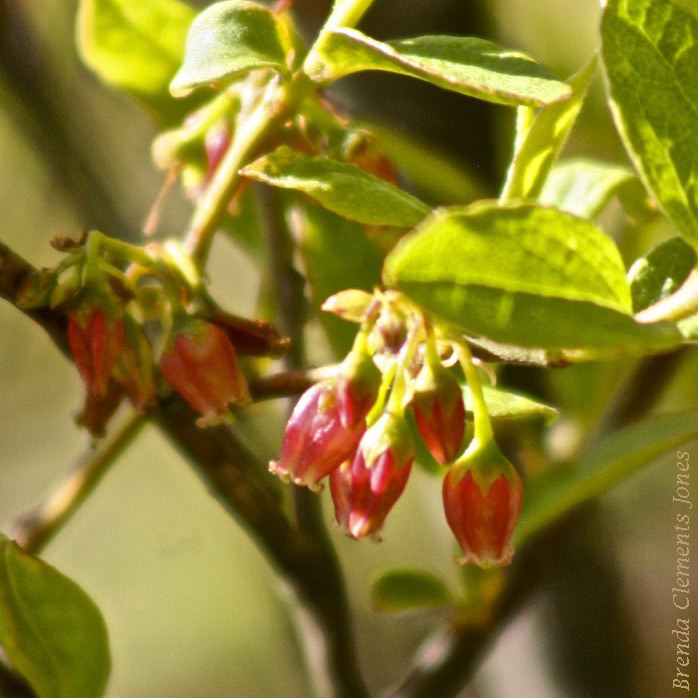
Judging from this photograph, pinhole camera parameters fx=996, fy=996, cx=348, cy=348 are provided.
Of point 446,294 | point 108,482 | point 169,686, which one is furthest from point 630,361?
point 169,686

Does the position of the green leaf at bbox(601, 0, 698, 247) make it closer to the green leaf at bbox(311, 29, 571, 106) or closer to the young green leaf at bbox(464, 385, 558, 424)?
the green leaf at bbox(311, 29, 571, 106)

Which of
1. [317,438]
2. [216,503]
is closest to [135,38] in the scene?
[317,438]

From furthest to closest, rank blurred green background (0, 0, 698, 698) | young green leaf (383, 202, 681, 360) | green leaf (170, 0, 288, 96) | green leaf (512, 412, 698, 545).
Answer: blurred green background (0, 0, 698, 698) < green leaf (512, 412, 698, 545) < green leaf (170, 0, 288, 96) < young green leaf (383, 202, 681, 360)

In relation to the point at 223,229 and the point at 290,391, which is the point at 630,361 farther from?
the point at 290,391

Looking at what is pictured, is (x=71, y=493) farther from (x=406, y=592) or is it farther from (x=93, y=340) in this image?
(x=406, y=592)

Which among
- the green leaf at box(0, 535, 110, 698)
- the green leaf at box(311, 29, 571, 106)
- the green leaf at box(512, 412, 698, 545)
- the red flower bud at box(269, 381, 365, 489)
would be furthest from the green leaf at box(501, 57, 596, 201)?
the green leaf at box(0, 535, 110, 698)
